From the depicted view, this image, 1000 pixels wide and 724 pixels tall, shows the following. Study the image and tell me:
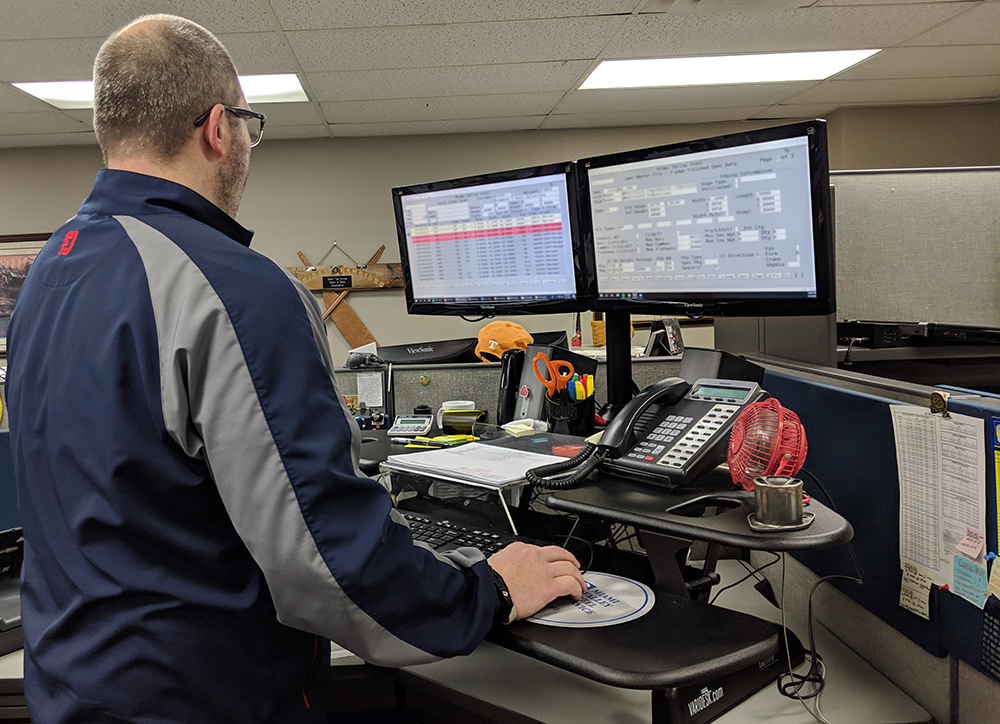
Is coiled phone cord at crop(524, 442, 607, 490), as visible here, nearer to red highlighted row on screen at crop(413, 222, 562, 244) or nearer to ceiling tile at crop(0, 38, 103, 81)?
red highlighted row on screen at crop(413, 222, 562, 244)

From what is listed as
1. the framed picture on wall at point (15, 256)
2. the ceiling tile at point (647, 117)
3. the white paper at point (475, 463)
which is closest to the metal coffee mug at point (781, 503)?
the white paper at point (475, 463)

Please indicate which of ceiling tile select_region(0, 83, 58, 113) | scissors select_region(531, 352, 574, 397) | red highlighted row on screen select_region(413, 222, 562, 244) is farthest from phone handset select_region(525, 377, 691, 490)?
ceiling tile select_region(0, 83, 58, 113)

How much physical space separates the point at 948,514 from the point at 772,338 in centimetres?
57

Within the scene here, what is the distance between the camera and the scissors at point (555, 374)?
4.42ft

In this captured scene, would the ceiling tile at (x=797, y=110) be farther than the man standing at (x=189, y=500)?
Yes

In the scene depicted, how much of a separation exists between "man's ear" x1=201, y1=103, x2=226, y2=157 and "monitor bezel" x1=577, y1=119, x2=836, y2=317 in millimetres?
588

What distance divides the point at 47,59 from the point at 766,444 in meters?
3.44

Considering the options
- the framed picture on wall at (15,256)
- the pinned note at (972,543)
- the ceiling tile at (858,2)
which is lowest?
the pinned note at (972,543)

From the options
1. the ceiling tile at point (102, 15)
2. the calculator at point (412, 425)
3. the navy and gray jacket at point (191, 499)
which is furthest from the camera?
the ceiling tile at point (102, 15)

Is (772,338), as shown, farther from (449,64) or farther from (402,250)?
(449,64)

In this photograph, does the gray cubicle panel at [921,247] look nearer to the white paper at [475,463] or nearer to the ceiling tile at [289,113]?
the white paper at [475,463]

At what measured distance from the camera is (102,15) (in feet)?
8.64

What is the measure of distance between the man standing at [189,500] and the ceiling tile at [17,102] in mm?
3544

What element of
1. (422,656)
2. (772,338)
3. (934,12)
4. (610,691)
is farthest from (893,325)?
(934,12)
